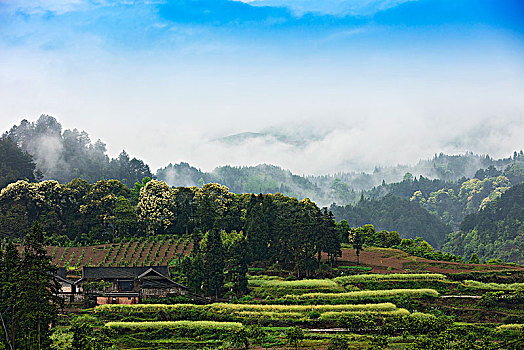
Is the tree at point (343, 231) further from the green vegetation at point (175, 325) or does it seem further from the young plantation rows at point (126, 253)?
the green vegetation at point (175, 325)

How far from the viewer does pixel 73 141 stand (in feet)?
505

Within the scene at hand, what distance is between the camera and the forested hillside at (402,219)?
180 meters

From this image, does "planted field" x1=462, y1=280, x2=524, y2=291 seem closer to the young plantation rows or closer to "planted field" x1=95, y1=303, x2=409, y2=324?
"planted field" x1=95, y1=303, x2=409, y2=324

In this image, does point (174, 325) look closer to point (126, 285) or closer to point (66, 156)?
point (126, 285)

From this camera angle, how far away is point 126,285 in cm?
6031

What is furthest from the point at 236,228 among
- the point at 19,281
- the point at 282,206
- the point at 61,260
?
the point at 19,281

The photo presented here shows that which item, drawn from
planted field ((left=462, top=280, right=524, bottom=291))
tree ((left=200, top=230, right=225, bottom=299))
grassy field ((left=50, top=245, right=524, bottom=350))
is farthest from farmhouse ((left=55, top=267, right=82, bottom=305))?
planted field ((left=462, top=280, right=524, bottom=291))

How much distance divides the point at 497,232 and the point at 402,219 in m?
47.2

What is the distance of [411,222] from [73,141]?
4222 inches

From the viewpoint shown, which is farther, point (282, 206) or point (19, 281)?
point (282, 206)

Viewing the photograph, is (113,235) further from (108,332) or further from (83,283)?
(108,332)

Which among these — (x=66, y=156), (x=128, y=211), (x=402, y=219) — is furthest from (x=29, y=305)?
(x=402, y=219)

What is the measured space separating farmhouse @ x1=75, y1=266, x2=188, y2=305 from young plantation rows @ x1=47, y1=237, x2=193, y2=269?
7.73m

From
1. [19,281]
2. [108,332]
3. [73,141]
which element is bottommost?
[108,332]
